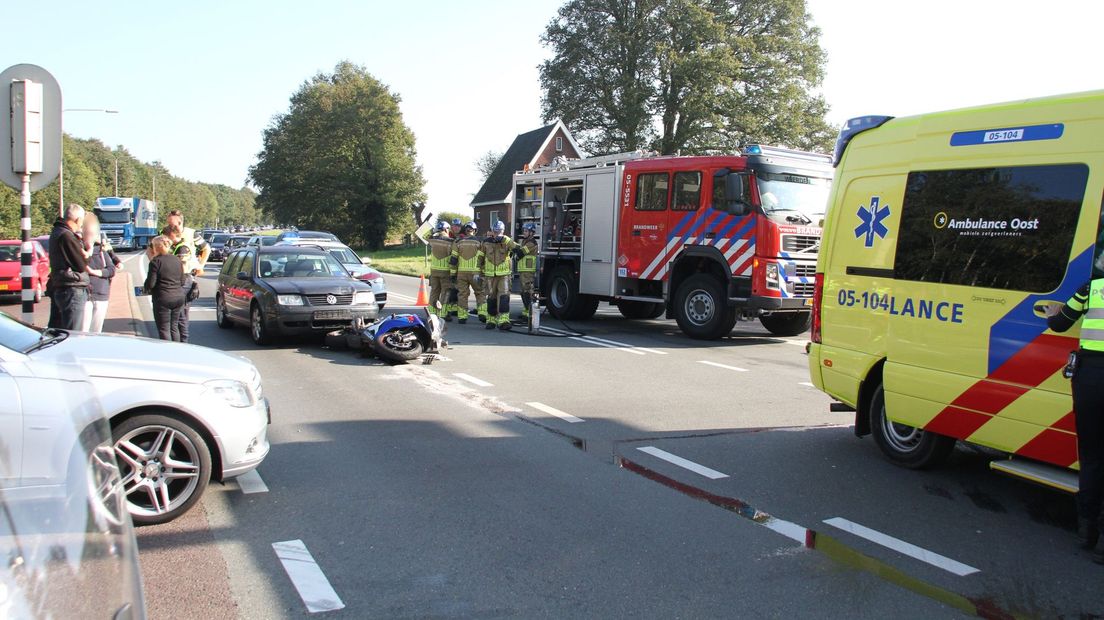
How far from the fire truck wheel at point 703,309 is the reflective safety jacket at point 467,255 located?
11.8 ft

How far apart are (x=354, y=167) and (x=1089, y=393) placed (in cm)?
6277

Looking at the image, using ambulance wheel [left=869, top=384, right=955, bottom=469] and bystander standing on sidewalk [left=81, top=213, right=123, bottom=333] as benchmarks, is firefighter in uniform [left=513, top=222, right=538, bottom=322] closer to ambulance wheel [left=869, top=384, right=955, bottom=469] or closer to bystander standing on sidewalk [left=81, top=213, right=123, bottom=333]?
bystander standing on sidewalk [left=81, top=213, right=123, bottom=333]

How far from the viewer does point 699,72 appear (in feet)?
128

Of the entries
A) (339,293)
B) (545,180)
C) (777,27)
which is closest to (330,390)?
(339,293)

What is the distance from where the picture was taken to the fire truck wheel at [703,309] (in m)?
12.7

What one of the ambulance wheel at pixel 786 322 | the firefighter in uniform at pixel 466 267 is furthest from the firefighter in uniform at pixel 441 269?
the ambulance wheel at pixel 786 322

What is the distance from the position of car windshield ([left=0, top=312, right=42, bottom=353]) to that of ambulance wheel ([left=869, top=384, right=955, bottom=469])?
17.5 feet

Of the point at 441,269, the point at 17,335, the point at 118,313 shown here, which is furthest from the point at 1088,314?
the point at 118,313

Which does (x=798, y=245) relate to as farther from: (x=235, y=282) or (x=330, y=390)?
(x=235, y=282)

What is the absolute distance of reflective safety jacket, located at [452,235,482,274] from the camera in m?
14.2

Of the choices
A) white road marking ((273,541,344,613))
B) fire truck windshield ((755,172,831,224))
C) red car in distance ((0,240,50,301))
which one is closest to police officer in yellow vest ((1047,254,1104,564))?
white road marking ((273,541,344,613))

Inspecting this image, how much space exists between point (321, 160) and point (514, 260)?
5151cm

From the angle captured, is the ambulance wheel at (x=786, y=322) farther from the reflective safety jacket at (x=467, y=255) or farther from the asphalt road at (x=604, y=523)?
the asphalt road at (x=604, y=523)

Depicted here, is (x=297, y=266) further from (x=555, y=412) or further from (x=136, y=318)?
(x=555, y=412)
